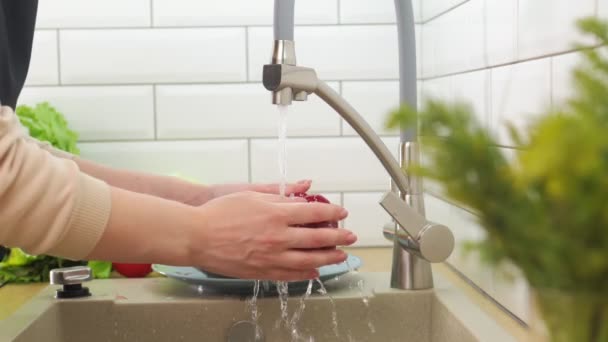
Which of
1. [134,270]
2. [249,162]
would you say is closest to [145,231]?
[134,270]

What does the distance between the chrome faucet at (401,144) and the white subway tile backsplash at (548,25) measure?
0.17m

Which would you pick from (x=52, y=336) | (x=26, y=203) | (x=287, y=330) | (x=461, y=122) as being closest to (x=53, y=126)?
(x=52, y=336)

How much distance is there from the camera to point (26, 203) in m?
0.65

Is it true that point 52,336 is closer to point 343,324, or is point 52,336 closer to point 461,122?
point 343,324

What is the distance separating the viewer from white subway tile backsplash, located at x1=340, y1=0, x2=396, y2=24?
1.54m

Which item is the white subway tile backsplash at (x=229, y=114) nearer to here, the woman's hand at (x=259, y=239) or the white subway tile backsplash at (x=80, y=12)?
the white subway tile backsplash at (x=80, y=12)

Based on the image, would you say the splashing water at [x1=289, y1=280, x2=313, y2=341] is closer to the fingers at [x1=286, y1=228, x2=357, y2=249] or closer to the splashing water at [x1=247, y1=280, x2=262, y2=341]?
the splashing water at [x1=247, y1=280, x2=262, y2=341]

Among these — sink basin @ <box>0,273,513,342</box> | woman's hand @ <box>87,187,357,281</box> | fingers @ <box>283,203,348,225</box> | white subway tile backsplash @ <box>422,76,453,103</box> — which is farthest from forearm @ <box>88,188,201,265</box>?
white subway tile backsplash @ <box>422,76,453,103</box>

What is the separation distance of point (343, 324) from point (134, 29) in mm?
762

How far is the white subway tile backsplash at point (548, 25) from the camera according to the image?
0.77m

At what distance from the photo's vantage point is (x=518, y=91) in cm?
95

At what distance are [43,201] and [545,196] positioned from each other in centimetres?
49

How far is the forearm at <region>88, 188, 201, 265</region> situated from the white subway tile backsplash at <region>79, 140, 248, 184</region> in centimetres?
78

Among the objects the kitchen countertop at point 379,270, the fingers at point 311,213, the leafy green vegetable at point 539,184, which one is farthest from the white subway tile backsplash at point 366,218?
the leafy green vegetable at point 539,184
